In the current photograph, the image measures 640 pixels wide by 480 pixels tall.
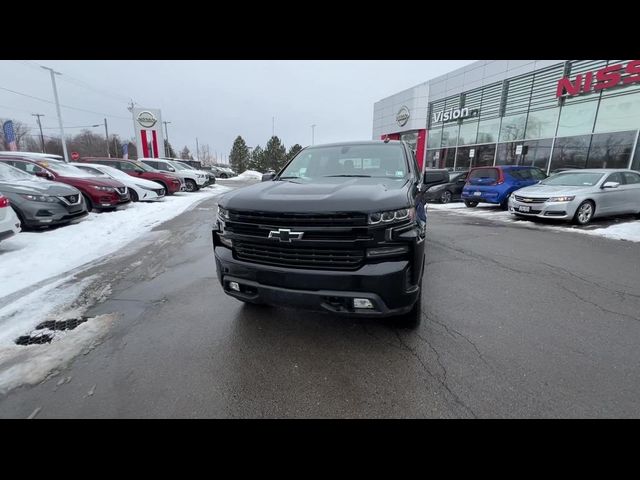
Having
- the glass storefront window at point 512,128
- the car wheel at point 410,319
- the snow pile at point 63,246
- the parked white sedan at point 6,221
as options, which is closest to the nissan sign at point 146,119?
the snow pile at point 63,246

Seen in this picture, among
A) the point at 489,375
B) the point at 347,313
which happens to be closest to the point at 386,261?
A: the point at 347,313

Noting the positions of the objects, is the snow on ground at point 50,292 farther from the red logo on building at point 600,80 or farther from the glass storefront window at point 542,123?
the glass storefront window at point 542,123

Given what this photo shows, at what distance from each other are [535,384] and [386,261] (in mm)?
1365

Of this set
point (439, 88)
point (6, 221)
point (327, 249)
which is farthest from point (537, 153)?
point (6, 221)

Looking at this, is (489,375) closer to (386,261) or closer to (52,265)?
(386,261)

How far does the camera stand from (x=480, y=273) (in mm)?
4520

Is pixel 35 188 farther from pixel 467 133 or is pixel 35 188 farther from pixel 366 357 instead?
pixel 467 133

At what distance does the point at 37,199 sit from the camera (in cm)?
645

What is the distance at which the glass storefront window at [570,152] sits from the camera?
14.3 meters

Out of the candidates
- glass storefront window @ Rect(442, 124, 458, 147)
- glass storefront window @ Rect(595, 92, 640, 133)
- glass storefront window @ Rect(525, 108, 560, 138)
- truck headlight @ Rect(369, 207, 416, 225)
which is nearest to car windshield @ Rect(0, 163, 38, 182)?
truck headlight @ Rect(369, 207, 416, 225)

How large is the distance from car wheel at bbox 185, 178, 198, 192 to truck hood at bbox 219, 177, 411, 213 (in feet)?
57.9

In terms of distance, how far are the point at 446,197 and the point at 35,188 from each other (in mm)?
14224

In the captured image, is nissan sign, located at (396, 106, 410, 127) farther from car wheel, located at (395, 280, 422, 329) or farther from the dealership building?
car wheel, located at (395, 280, 422, 329)
